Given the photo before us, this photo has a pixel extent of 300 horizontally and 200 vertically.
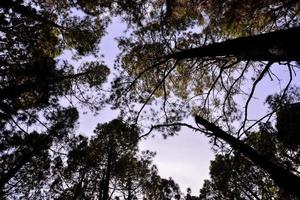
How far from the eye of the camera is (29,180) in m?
10.8

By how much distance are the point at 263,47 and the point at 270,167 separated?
2.08m

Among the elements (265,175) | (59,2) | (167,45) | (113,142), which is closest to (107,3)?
(59,2)

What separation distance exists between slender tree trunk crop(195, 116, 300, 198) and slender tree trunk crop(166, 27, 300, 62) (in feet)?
4.93

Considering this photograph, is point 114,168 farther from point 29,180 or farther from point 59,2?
point 59,2

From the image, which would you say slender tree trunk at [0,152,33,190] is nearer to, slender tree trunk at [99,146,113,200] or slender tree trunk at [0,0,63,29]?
slender tree trunk at [99,146,113,200]

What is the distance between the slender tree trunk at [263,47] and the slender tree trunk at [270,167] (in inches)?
59.2

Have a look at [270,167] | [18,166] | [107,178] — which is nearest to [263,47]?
[270,167]

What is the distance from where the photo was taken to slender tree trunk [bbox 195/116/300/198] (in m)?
4.65

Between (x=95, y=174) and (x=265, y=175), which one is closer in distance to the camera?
(x=265, y=175)

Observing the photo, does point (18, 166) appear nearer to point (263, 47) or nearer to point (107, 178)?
point (107, 178)

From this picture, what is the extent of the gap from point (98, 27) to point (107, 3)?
2.55 feet

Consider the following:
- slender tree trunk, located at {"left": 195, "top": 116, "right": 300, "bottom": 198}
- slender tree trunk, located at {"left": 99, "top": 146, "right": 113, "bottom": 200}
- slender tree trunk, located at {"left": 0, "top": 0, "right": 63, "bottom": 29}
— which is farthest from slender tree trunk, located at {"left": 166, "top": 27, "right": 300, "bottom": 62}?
slender tree trunk, located at {"left": 99, "top": 146, "right": 113, "bottom": 200}

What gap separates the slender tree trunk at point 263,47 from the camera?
16.6ft

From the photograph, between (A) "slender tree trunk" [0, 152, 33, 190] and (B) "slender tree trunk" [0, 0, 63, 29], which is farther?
(A) "slender tree trunk" [0, 152, 33, 190]
